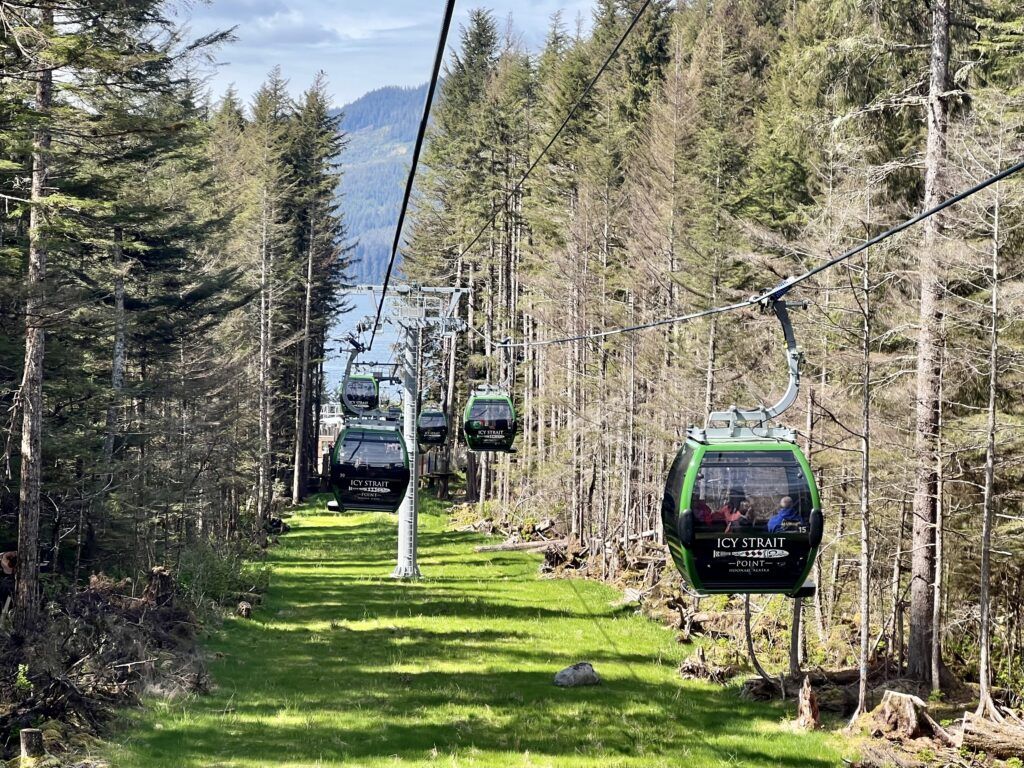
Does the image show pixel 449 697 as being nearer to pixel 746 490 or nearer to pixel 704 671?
pixel 704 671

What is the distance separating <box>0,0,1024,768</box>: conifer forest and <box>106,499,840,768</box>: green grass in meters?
0.12

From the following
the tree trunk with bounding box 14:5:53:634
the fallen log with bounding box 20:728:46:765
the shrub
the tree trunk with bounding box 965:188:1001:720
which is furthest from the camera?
the shrub

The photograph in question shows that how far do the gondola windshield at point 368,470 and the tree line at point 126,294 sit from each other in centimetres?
506

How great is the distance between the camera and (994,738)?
15.6 meters

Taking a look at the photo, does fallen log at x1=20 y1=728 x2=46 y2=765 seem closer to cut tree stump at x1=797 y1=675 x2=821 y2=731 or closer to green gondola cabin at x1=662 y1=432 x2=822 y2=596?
green gondola cabin at x1=662 y1=432 x2=822 y2=596

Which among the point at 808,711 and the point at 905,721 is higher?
the point at 905,721

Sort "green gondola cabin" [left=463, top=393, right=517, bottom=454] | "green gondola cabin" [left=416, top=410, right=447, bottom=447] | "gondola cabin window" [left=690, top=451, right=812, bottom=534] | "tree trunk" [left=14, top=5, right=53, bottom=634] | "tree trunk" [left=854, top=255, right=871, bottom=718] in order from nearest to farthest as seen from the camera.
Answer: "gondola cabin window" [left=690, top=451, right=812, bottom=534] < "tree trunk" [left=854, top=255, right=871, bottom=718] < "tree trunk" [left=14, top=5, right=53, bottom=634] < "green gondola cabin" [left=463, top=393, right=517, bottom=454] < "green gondola cabin" [left=416, top=410, right=447, bottom=447]

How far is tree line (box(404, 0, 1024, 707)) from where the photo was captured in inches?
689

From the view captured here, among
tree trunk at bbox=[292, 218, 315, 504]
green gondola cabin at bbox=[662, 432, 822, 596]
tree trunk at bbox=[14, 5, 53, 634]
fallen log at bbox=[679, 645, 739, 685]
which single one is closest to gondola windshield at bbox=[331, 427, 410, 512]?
tree trunk at bbox=[14, 5, 53, 634]

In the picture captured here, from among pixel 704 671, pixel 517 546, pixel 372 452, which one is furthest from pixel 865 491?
pixel 517 546

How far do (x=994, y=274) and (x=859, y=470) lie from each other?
5.84m

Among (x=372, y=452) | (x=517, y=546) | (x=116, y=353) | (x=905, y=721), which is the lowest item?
(x=517, y=546)

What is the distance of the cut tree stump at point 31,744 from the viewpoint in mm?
13367

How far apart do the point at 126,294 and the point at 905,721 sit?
24.6m
